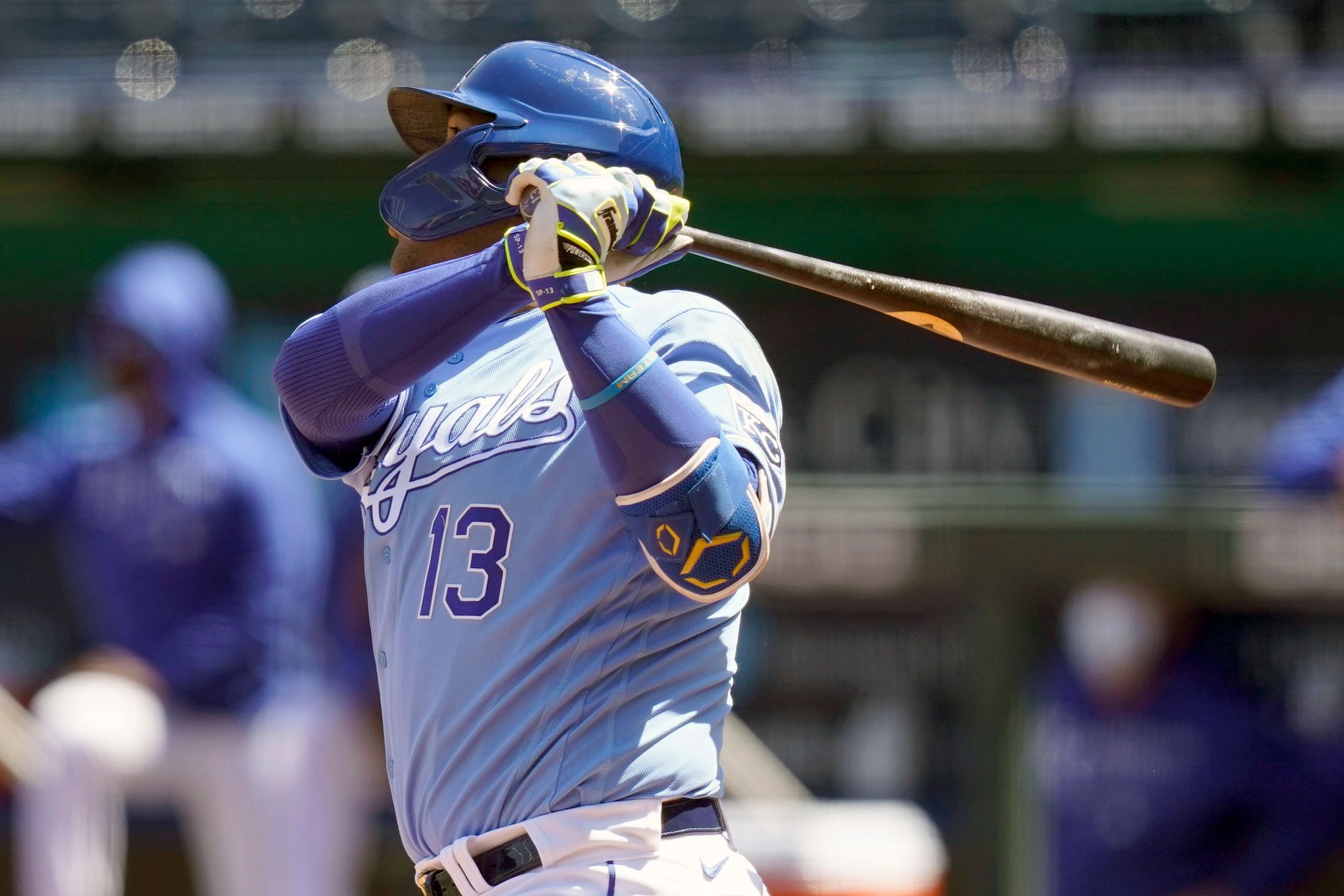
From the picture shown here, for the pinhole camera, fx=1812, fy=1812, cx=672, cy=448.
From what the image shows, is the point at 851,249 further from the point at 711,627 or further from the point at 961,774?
the point at 711,627

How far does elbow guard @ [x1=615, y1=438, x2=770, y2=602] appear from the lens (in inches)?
60.6

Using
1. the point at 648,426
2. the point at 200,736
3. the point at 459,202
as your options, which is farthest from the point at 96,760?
the point at 648,426

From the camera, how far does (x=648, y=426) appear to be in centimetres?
153

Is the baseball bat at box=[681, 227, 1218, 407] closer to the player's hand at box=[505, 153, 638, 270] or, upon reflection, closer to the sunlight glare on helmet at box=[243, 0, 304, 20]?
the player's hand at box=[505, 153, 638, 270]

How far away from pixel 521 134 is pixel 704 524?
1.62 feet

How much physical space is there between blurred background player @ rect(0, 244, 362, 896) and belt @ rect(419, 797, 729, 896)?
2592 mm

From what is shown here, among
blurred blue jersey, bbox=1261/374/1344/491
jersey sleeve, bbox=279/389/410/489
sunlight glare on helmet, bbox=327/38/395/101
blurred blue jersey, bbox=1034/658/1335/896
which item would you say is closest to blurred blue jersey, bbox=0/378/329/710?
blurred blue jersey, bbox=1034/658/1335/896

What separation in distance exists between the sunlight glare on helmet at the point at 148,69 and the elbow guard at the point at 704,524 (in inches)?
237

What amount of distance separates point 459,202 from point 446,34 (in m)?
5.88

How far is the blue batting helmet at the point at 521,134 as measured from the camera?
5.94 ft

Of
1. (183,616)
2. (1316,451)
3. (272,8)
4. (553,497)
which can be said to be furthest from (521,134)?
(272,8)

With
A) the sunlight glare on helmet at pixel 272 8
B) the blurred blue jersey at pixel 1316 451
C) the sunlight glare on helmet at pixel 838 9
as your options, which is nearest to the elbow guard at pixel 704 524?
the blurred blue jersey at pixel 1316 451

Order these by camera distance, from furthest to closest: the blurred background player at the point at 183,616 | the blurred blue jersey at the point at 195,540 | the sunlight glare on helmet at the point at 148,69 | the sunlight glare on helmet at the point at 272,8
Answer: the sunlight glare on helmet at the point at 272,8, the sunlight glare on helmet at the point at 148,69, the blurred blue jersey at the point at 195,540, the blurred background player at the point at 183,616

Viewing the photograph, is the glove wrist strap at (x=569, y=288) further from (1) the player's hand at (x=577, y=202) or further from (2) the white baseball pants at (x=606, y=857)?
(2) the white baseball pants at (x=606, y=857)
